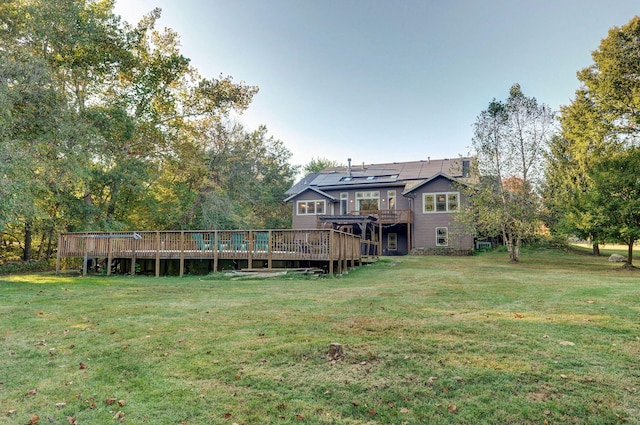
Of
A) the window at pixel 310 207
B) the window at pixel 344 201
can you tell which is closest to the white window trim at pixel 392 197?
the window at pixel 344 201

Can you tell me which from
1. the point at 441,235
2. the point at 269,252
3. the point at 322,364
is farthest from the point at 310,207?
the point at 322,364

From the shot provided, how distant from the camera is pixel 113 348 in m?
4.20

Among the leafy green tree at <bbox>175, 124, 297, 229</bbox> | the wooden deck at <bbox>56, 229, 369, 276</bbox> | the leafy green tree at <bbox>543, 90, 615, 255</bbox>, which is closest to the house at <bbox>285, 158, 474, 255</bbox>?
the leafy green tree at <bbox>175, 124, 297, 229</bbox>

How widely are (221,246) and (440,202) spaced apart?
16627mm

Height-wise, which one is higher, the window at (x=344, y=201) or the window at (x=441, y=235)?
the window at (x=344, y=201)

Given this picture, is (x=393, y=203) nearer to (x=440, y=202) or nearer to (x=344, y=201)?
(x=440, y=202)

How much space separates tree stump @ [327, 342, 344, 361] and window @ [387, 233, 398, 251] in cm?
2391

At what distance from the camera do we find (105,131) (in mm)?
16469

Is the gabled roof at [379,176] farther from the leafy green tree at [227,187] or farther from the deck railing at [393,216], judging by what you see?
the leafy green tree at [227,187]

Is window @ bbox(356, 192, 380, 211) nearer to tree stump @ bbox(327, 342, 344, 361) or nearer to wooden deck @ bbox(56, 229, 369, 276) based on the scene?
wooden deck @ bbox(56, 229, 369, 276)

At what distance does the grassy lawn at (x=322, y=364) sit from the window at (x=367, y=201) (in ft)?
68.2

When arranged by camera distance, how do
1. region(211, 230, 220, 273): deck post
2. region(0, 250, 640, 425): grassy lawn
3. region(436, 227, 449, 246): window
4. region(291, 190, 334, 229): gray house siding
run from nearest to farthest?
region(0, 250, 640, 425): grassy lawn
region(211, 230, 220, 273): deck post
region(436, 227, 449, 246): window
region(291, 190, 334, 229): gray house siding

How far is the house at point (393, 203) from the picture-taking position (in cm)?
2448

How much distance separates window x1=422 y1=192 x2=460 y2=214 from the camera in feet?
80.9
